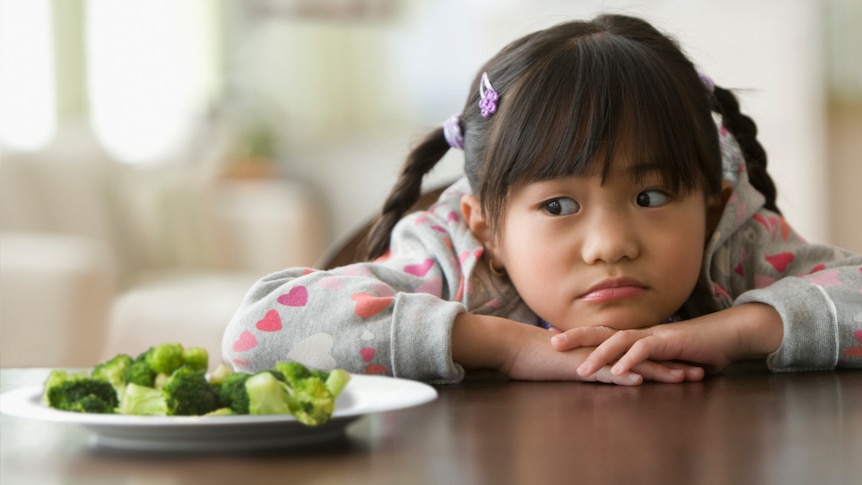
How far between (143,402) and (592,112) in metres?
0.57

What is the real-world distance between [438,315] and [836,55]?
3.63m

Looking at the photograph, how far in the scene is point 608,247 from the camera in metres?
1.03

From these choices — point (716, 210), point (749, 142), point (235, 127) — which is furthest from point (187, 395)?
point (235, 127)

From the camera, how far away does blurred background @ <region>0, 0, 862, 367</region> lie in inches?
130

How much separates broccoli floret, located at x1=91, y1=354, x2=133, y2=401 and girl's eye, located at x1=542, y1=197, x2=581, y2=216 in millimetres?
500

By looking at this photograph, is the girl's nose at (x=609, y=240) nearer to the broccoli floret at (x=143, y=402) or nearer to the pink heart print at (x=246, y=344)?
the pink heart print at (x=246, y=344)

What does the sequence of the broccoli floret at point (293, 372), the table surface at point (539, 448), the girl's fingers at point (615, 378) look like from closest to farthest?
the table surface at point (539, 448)
the broccoli floret at point (293, 372)
the girl's fingers at point (615, 378)

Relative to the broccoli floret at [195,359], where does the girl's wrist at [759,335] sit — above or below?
below

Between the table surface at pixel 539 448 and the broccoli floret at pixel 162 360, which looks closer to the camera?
the table surface at pixel 539 448

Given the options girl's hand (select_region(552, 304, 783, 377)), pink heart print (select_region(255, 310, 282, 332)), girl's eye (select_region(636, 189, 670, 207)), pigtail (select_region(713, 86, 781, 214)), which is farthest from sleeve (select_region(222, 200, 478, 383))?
pigtail (select_region(713, 86, 781, 214))

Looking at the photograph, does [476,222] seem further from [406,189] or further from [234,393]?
[234,393]

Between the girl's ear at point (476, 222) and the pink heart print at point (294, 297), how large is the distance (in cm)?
25

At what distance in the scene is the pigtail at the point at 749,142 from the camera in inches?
51.9

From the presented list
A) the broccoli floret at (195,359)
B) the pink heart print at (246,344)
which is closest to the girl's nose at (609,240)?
the pink heart print at (246,344)
